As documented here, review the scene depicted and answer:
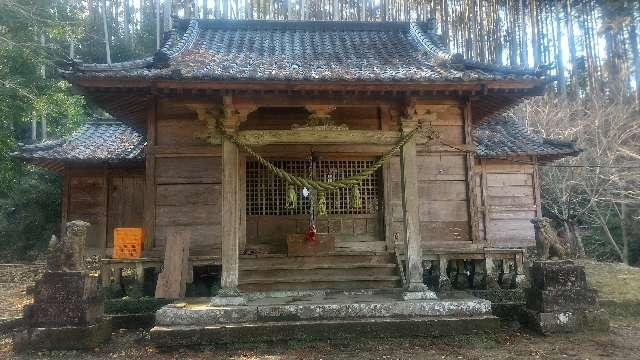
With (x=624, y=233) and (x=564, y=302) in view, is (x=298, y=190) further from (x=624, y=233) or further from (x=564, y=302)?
(x=624, y=233)

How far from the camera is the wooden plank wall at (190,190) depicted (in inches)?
363

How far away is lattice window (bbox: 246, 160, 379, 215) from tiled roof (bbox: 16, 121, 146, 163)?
5.06m

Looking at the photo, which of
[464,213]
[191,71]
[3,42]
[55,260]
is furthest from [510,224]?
[3,42]

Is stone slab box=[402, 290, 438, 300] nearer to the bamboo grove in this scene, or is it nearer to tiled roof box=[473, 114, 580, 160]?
tiled roof box=[473, 114, 580, 160]

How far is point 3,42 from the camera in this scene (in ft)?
47.9

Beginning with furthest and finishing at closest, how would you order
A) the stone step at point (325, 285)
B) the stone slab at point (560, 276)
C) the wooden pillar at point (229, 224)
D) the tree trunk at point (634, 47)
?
the tree trunk at point (634, 47) → the stone step at point (325, 285) → the wooden pillar at point (229, 224) → the stone slab at point (560, 276)

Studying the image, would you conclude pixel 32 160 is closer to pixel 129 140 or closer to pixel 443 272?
pixel 129 140

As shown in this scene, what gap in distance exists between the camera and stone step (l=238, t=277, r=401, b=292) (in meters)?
8.76

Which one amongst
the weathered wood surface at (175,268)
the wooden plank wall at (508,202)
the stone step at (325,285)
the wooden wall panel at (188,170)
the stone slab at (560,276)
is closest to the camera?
the stone slab at (560,276)

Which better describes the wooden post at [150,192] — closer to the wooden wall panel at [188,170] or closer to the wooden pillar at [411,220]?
the wooden wall panel at [188,170]

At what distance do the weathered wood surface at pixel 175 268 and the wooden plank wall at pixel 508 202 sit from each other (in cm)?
1189

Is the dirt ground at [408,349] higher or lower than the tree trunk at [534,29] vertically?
lower

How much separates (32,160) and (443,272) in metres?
12.0

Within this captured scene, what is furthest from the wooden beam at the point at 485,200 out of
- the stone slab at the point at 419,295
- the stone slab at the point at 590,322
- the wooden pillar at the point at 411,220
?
the stone slab at the point at 419,295
